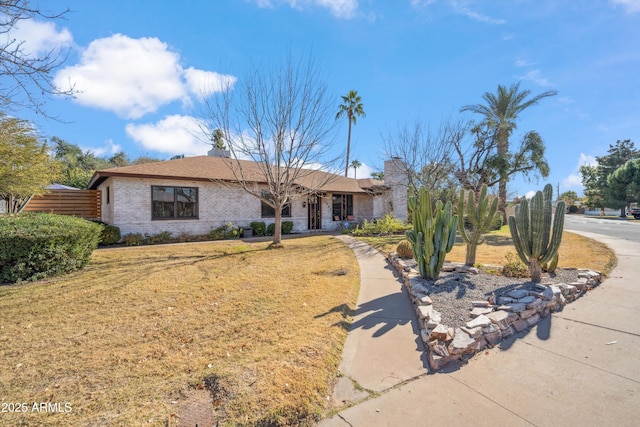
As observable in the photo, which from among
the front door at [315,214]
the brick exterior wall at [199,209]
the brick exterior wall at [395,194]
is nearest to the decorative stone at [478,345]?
the brick exterior wall at [199,209]

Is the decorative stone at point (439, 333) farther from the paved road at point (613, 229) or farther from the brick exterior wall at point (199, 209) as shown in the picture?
the paved road at point (613, 229)

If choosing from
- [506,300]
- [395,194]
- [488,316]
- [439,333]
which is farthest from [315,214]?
[439,333]

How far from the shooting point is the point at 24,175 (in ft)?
36.8

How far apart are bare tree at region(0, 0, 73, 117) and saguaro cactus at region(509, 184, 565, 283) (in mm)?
Answer: 8621

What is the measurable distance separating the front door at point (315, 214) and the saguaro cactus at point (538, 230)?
1309 cm

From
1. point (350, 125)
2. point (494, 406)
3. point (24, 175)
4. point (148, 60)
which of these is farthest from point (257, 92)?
point (350, 125)

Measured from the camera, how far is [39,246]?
20.8 feet

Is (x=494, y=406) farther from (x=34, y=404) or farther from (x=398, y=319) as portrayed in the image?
(x=34, y=404)

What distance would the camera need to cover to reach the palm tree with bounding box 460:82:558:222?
58.7ft

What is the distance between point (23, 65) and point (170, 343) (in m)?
4.78

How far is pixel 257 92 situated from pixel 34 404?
10.3m

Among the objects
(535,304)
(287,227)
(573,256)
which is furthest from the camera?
(287,227)

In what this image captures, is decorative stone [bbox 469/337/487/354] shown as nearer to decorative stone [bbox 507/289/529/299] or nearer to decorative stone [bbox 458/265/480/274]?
decorative stone [bbox 507/289/529/299]

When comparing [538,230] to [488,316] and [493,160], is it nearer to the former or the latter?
[488,316]
